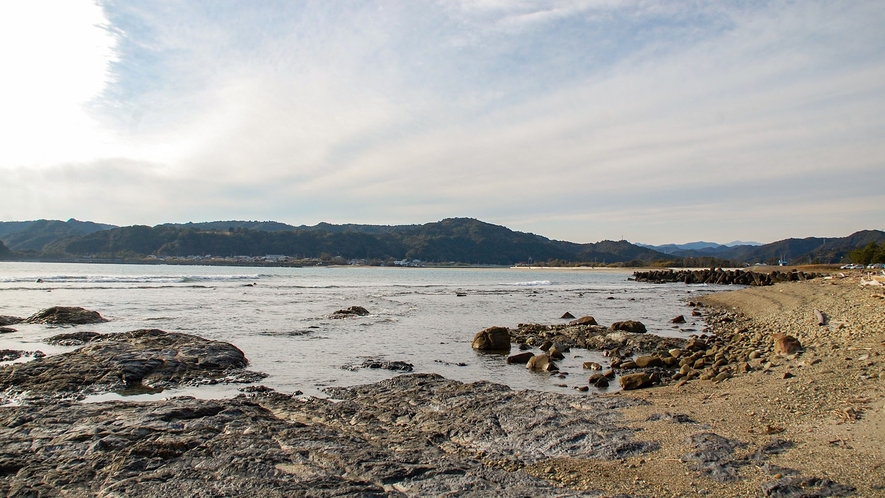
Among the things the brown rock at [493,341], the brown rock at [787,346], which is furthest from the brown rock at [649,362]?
the brown rock at [493,341]

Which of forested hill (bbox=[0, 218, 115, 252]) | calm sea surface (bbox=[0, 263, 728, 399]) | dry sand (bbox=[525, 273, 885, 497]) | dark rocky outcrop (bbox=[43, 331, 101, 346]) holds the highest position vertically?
forested hill (bbox=[0, 218, 115, 252])

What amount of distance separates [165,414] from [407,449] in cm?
352

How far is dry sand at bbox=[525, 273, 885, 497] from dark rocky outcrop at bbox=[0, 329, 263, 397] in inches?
342

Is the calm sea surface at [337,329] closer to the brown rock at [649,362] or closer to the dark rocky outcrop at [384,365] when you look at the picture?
the dark rocky outcrop at [384,365]

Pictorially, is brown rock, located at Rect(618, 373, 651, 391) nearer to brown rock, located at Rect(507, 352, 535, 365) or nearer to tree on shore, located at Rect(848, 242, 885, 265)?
brown rock, located at Rect(507, 352, 535, 365)

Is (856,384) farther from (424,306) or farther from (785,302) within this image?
(424,306)

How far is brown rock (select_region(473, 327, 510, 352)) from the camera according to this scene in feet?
54.5

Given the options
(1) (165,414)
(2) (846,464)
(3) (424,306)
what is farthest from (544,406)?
(3) (424,306)

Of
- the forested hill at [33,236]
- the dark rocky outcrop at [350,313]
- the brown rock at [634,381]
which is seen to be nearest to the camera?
the brown rock at [634,381]

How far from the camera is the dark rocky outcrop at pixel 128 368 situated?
10.1 metres

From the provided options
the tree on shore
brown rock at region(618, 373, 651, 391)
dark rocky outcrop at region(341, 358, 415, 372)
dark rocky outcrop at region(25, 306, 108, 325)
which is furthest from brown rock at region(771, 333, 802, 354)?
the tree on shore

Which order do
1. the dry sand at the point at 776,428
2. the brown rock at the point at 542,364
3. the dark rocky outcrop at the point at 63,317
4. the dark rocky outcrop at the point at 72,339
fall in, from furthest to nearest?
the dark rocky outcrop at the point at 63,317 → the dark rocky outcrop at the point at 72,339 → the brown rock at the point at 542,364 → the dry sand at the point at 776,428

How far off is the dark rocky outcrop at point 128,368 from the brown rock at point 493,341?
7.17 meters

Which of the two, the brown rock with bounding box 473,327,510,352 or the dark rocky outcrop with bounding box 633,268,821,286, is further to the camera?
the dark rocky outcrop with bounding box 633,268,821,286
